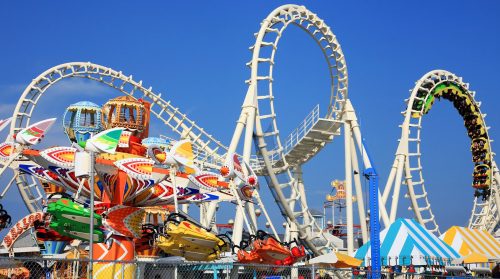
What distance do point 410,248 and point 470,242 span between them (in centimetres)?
530

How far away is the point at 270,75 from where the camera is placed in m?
23.1

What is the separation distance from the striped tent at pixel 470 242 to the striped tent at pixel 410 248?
10.2 ft

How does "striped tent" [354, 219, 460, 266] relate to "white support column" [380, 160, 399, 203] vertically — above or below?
below

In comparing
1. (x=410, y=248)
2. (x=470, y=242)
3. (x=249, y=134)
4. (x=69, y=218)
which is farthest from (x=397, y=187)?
(x=69, y=218)

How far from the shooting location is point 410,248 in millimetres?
17297

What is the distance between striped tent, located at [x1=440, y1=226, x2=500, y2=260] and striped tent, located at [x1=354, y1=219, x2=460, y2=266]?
3099mm

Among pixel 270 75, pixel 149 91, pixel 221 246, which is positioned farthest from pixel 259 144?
pixel 221 246

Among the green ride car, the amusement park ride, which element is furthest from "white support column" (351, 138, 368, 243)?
the green ride car

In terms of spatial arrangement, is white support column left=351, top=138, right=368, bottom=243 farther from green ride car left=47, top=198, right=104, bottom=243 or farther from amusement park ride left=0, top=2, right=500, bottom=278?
green ride car left=47, top=198, right=104, bottom=243

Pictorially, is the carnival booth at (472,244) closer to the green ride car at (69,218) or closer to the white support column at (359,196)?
the white support column at (359,196)

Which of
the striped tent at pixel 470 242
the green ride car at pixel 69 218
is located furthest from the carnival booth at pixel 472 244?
the green ride car at pixel 69 218

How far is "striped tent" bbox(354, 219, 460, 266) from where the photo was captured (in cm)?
1711

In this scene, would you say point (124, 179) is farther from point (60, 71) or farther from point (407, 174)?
point (407, 174)

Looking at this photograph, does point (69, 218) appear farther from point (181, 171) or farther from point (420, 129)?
point (420, 129)
